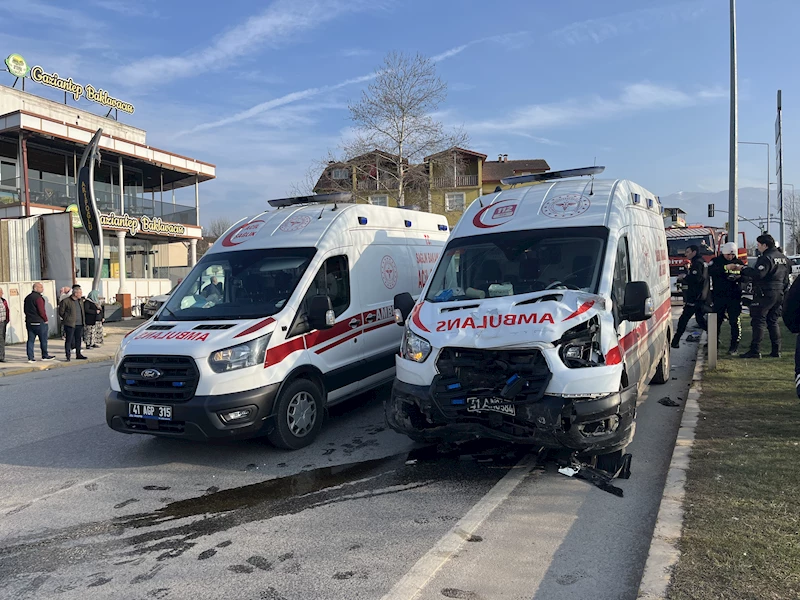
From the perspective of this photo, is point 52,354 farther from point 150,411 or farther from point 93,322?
point 150,411

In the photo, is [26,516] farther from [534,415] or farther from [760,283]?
[760,283]

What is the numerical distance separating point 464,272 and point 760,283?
19.9ft

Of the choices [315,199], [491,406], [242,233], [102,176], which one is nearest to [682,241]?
[315,199]

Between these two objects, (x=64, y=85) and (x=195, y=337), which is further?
(x=64, y=85)

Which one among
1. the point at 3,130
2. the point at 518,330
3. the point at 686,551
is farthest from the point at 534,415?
the point at 3,130

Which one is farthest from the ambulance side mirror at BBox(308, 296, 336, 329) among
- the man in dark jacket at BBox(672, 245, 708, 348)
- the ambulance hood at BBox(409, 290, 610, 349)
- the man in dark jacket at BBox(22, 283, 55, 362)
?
the man in dark jacket at BBox(22, 283, 55, 362)

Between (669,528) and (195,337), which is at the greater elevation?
(195,337)

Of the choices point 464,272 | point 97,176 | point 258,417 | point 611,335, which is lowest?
point 258,417

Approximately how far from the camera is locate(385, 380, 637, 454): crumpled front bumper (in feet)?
15.0

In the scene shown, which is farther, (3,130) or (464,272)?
(3,130)

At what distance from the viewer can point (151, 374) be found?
220 inches

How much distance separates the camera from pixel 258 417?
560cm

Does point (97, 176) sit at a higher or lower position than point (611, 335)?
higher

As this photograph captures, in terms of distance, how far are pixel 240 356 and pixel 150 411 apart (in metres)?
0.95
